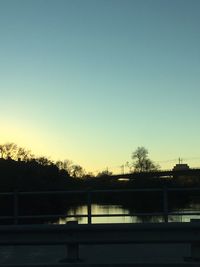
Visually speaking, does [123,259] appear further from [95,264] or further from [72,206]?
[72,206]

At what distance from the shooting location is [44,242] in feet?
28.7

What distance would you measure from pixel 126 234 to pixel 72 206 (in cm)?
4836

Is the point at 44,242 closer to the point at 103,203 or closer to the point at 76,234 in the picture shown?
the point at 76,234

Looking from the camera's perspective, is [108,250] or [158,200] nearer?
[108,250]

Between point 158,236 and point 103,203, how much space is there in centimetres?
3293

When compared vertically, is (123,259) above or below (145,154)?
below

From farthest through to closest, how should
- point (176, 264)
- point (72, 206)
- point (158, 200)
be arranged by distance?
1. point (72, 206)
2. point (158, 200)
3. point (176, 264)

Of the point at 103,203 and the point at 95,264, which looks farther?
the point at 103,203

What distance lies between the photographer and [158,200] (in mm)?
49562

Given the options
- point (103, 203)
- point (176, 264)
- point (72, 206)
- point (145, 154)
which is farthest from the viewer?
point (145, 154)

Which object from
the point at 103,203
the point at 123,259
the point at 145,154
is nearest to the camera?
the point at 123,259

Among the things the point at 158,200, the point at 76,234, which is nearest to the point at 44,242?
the point at 76,234

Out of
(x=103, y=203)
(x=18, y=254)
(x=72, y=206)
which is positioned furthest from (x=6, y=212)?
(x=18, y=254)

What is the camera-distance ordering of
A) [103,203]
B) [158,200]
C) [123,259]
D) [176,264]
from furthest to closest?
[158,200] → [103,203] → [123,259] → [176,264]
